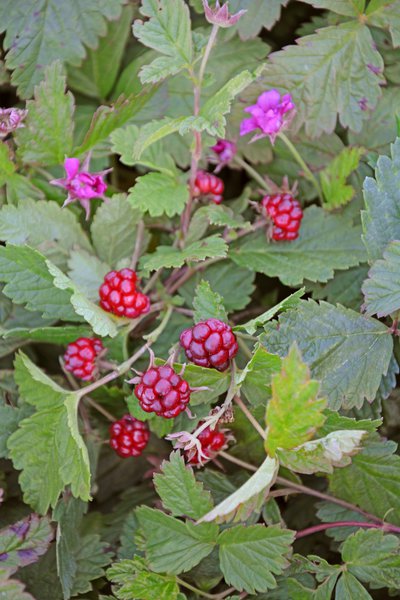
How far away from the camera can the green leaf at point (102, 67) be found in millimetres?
1948

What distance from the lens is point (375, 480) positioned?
1.53 m

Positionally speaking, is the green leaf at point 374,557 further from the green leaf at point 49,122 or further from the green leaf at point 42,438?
the green leaf at point 49,122

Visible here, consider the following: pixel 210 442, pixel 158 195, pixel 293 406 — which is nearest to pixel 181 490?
pixel 210 442

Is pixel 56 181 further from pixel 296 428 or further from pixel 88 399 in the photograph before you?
pixel 296 428

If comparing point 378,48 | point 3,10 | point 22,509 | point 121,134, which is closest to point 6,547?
point 22,509

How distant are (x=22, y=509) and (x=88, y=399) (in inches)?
11.4

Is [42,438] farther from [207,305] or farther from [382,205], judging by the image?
[382,205]

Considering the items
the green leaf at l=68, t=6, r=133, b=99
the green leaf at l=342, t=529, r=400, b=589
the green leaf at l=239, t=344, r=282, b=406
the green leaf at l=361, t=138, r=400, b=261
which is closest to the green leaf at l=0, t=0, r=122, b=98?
the green leaf at l=68, t=6, r=133, b=99

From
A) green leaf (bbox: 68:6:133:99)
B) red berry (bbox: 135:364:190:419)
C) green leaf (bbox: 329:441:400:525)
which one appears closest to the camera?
red berry (bbox: 135:364:190:419)

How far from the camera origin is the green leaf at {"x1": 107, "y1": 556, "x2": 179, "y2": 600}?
1.38 m

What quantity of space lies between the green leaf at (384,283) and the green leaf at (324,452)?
0.97 feet

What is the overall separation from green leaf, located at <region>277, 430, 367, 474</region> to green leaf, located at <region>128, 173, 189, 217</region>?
57 centimetres

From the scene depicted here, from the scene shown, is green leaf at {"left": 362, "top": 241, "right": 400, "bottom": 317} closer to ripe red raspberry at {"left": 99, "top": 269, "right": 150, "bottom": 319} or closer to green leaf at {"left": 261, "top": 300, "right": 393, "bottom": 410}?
green leaf at {"left": 261, "top": 300, "right": 393, "bottom": 410}

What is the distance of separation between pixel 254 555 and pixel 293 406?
35cm
